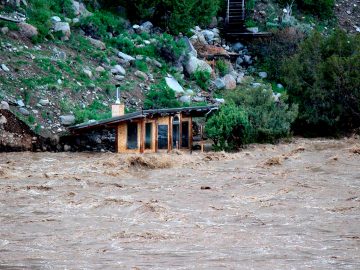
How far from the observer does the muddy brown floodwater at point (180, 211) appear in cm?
1526

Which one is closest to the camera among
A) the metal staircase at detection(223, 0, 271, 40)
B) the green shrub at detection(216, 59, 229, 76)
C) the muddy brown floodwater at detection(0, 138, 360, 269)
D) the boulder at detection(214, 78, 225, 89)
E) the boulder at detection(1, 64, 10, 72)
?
the muddy brown floodwater at detection(0, 138, 360, 269)

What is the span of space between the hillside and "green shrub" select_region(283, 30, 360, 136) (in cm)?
216

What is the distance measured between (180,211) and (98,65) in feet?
65.3

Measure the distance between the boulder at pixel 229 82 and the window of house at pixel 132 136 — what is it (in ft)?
40.6

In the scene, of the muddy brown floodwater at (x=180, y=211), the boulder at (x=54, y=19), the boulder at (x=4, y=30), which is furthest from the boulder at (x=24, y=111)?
the boulder at (x=54, y=19)

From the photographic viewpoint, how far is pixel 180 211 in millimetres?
20094

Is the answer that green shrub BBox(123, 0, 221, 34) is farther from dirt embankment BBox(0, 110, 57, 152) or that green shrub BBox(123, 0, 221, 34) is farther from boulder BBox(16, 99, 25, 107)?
dirt embankment BBox(0, 110, 57, 152)

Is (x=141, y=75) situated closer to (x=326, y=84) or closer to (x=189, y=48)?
(x=189, y=48)

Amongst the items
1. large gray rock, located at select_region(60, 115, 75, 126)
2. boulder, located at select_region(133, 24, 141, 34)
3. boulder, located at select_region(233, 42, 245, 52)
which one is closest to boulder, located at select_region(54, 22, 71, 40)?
boulder, located at select_region(133, 24, 141, 34)

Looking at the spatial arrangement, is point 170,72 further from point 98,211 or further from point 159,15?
point 98,211

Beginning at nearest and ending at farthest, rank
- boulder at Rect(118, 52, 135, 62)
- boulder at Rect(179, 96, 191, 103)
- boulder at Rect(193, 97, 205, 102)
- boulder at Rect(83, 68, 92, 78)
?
boulder at Rect(83, 68, 92, 78) < boulder at Rect(179, 96, 191, 103) < boulder at Rect(193, 97, 205, 102) < boulder at Rect(118, 52, 135, 62)

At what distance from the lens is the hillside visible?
110 ft

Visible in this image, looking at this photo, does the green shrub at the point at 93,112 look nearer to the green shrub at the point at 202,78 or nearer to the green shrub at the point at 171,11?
the green shrub at the point at 202,78

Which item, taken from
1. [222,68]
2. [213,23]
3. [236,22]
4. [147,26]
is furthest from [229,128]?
[236,22]
